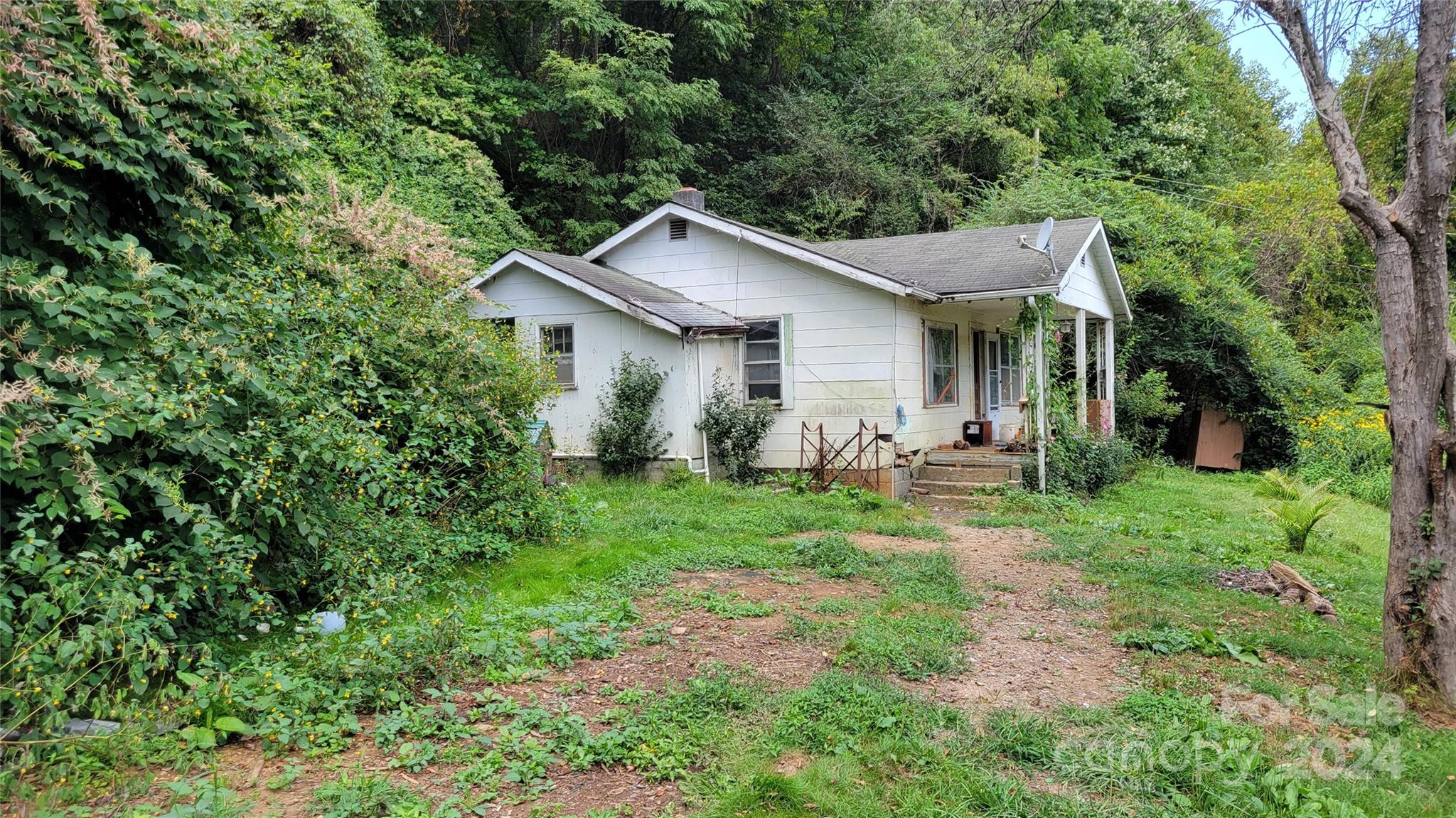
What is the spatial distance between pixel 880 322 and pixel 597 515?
220 inches

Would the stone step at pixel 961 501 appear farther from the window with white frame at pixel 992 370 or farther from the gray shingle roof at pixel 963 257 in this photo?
the window with white frame at pixel 992 370

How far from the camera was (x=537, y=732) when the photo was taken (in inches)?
163

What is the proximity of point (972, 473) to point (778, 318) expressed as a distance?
3872 mm

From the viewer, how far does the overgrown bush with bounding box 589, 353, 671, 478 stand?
42.5ft

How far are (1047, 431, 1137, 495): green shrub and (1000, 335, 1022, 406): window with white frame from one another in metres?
3.20

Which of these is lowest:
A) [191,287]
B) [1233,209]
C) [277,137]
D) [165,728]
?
[165,728]

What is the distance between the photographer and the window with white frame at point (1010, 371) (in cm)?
1717

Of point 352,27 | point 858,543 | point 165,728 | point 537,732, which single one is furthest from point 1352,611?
point 352,27

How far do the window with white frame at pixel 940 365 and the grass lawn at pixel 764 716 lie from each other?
6879 mm

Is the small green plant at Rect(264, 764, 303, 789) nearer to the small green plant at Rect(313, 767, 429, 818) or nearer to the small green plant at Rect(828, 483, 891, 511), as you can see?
the small green plant at Rect(313, 767, 429, 818)

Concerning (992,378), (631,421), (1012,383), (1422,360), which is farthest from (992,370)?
(1422,360)

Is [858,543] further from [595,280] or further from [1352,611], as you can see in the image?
[595,280]

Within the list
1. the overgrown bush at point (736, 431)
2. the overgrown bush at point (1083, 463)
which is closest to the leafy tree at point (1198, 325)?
the overgrown bush at point (1083, 463)

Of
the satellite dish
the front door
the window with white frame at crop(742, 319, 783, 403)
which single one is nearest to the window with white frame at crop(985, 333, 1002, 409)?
the front door
